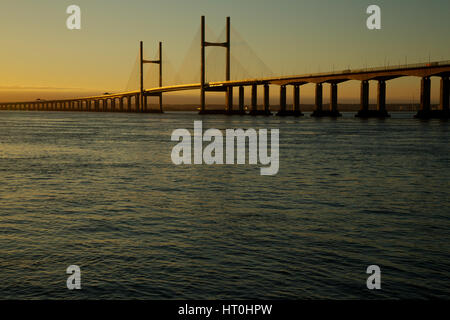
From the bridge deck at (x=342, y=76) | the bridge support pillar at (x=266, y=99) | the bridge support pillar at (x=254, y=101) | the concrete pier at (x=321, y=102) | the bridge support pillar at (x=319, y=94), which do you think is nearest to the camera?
the bridge deck at (x=342, y=76)

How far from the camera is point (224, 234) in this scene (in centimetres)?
1128

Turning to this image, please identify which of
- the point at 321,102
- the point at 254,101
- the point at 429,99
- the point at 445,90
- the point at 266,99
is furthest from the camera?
the point at 254,101

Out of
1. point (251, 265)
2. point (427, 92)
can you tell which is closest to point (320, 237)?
point (251, 265)

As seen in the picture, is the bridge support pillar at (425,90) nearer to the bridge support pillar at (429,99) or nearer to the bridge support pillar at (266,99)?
the bridge support pillar at (429,99)

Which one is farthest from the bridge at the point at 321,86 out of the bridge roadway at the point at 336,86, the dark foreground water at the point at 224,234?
the dark foreground water at the point at 224,234

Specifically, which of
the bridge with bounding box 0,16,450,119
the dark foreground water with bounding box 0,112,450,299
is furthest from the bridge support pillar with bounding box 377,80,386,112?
the dark foreground water with bounding box 0,112,450,299

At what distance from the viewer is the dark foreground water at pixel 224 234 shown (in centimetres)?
811

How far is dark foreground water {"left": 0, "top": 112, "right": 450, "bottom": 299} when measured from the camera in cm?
811

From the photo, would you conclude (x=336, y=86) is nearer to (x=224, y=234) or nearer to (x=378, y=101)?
(x=378, y=101)

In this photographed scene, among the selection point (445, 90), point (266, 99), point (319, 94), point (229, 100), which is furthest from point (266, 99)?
point (445, 90)

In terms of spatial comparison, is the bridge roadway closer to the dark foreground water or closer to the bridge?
the bridge
